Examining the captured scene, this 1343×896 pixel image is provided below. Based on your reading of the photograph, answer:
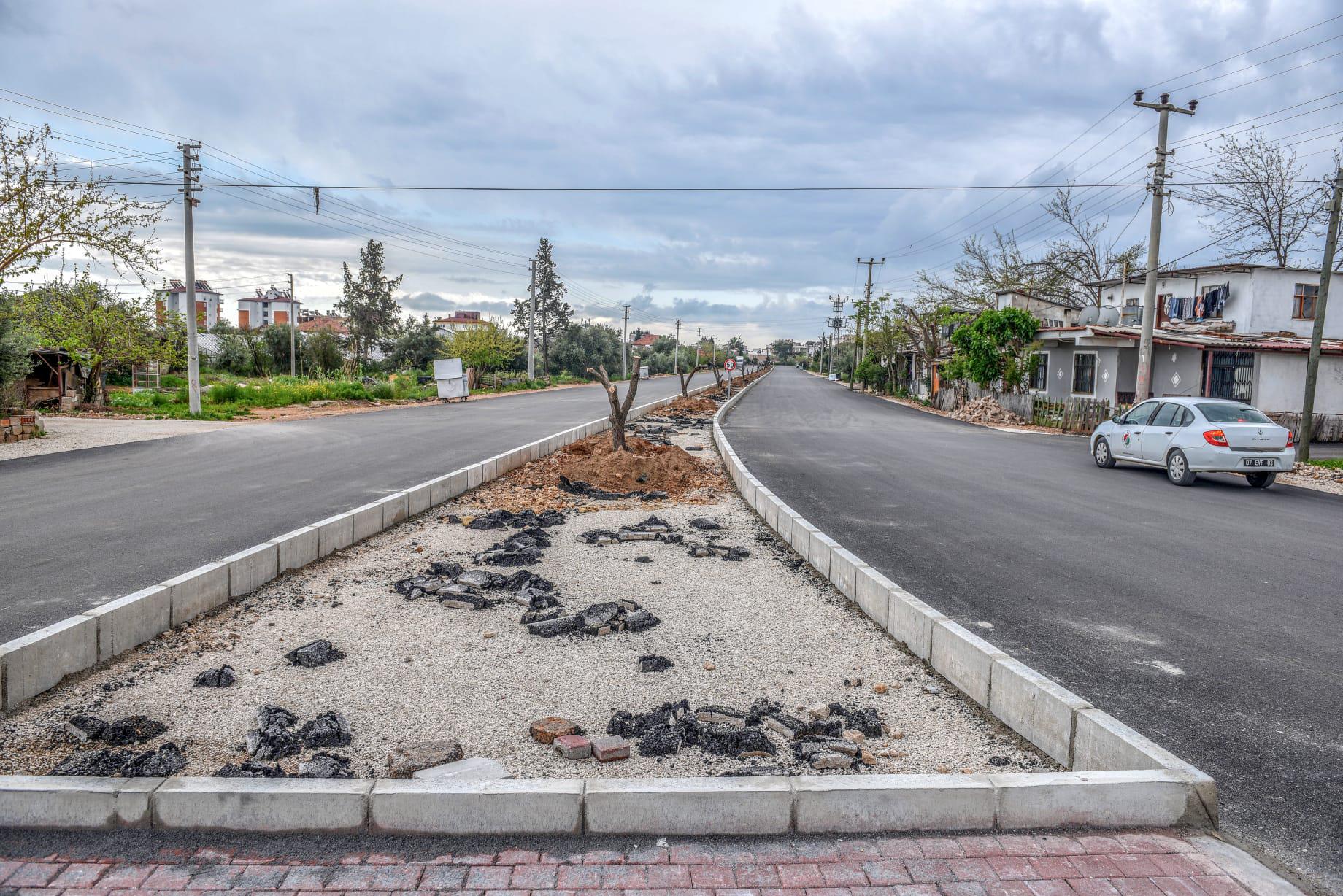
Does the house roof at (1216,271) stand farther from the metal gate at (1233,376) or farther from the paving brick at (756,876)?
the paving brick at (756,876)

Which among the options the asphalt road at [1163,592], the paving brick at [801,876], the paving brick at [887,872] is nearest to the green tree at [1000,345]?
the asphalt road at [1163,592]

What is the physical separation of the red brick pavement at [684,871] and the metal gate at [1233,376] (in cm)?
2723

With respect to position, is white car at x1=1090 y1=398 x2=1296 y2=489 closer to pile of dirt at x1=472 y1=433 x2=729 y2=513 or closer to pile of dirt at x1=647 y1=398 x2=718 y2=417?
pile of dirt at x1=472 y1=433 x2=729 y2=513

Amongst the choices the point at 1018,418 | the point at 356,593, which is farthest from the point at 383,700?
the point at 1018,418

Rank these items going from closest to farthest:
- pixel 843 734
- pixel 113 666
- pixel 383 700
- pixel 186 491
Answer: pixel 843 734 → pixel 383 700 → pixel 113 666 → pixel 186 491

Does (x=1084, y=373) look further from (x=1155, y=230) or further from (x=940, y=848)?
(x=940, y=848)

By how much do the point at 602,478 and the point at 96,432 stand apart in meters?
13.8

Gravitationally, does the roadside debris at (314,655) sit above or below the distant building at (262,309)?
below

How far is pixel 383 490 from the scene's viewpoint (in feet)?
39.0

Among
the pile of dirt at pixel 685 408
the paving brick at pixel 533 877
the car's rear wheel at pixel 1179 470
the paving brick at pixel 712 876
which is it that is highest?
the pile of dirt at pixel 685 408

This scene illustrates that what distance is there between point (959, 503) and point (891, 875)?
925 cm

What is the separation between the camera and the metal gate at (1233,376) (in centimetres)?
2603

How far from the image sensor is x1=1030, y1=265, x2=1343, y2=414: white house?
2581 cm

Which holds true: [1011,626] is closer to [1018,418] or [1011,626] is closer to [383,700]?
[383,700]
